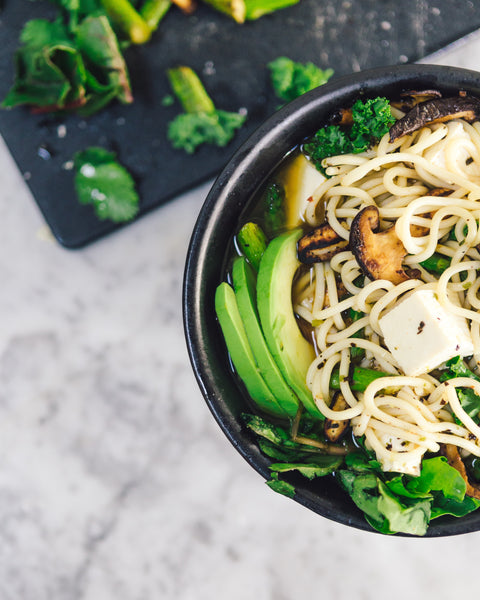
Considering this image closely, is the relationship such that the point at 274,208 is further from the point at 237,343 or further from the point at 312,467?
the point at 312,467

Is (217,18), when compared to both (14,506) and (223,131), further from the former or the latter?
(14,506)

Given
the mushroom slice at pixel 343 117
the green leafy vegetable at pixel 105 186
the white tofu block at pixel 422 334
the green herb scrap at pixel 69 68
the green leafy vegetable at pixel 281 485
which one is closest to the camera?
the white tofu block at pixel 422 334

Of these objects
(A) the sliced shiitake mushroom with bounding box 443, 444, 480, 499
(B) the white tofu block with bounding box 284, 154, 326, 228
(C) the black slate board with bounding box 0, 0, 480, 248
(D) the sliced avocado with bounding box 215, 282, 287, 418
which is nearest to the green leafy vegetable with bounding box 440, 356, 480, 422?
(A) the sliced shiitake mushroom with bounding box 443, 444, 480, 499

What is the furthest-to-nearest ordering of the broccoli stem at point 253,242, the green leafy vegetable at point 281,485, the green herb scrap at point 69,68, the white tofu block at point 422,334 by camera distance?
1. the green herb scrap at point 69,68
2. the broccoli stem at point 253,242
3. the green leafy vegetable at point 281,485
4. the white tofu block at point 422,334

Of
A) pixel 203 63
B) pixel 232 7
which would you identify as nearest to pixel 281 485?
pixel 203 63

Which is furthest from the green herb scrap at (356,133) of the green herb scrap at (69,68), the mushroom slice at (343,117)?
the green herb scrap at (69,68)

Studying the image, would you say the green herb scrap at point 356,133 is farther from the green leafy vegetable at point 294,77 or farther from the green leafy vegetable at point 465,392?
the green leafy vegetable at point 465,392

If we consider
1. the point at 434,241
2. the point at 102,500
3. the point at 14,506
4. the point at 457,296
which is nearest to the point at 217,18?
the point at 434,241
